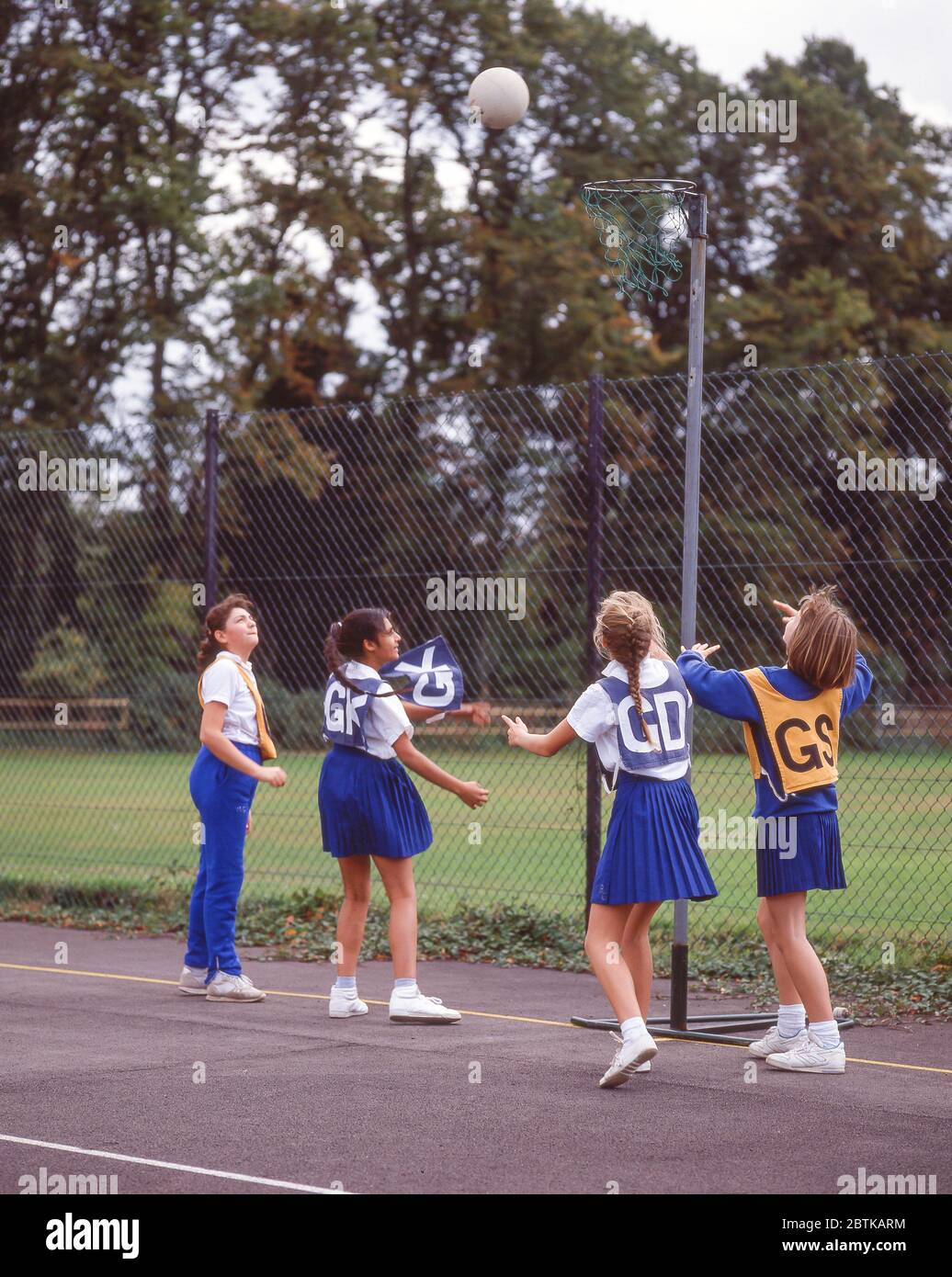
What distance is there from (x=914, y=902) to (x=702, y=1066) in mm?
5854

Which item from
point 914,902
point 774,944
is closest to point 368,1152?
point 774,944

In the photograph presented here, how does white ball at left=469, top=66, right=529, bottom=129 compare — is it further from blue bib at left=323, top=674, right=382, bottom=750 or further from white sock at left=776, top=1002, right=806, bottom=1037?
white sock at left=776, top=1002, right=806, bottom=1037

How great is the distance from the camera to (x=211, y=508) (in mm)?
11211

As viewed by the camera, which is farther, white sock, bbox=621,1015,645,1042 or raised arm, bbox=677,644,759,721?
raised arm, bbox=677,644,759,721

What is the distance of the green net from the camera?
8000mm

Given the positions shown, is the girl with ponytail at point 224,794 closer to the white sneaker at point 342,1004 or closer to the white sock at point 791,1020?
the white sneaker at point 342,1004

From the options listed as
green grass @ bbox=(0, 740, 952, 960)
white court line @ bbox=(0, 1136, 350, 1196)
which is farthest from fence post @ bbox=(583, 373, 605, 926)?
white court line @ bbox=(0, 1136, 350, 1196)

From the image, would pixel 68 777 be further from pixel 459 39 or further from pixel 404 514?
pixel 459 39

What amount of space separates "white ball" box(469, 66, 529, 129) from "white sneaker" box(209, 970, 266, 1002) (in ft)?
15.3

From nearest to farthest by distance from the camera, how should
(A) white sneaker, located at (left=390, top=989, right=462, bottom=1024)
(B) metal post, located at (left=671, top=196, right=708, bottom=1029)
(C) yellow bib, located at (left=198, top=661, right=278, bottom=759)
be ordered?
(B) metal post, located at (left=671, top=196, right=708, bottom=1029) < (A) white sneaker, located at (left=390, top=989, right=462, bottom=1024) < (C) yellow bib, located at (left=198, top=661, right=278, bottom=759)

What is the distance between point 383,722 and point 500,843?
8.46 meters

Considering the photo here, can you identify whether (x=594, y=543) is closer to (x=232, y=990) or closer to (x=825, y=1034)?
(x=232, y=990)

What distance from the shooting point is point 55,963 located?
9.93m

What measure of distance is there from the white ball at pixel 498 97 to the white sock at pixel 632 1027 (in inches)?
197
